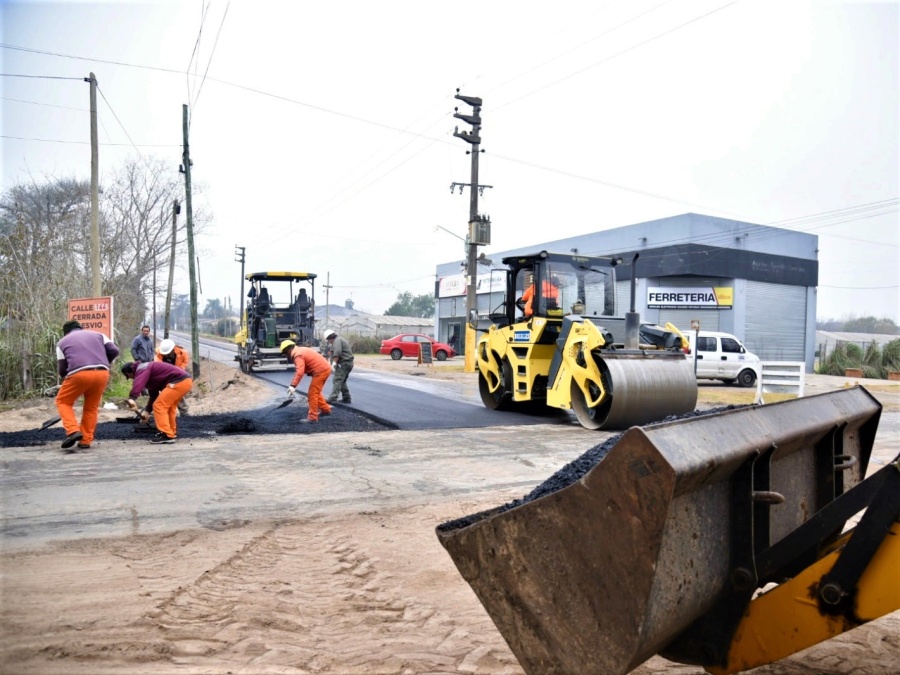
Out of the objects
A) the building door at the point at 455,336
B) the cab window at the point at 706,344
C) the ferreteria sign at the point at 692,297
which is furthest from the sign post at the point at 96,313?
the building door at the point at 455,336

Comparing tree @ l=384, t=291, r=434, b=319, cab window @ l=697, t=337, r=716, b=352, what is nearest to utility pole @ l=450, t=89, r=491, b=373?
cab window @ l=697, t=337, r=716, b=352

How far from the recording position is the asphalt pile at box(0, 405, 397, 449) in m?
9.08

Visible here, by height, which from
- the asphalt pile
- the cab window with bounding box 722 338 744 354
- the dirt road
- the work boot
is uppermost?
the cab window with bounding box 722 338 744 354

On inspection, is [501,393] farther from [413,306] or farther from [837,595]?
[413,306]

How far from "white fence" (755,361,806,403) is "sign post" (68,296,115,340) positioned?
487 inches

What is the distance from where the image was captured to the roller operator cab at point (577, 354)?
402 inches

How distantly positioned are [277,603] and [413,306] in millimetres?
103516

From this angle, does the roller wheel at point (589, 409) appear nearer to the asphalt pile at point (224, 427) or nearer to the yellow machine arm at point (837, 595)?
the asphalt pile at point (224, 427)

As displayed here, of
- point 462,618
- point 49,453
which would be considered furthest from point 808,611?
point 49,453

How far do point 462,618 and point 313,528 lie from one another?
198cm

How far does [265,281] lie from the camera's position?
24.0 m

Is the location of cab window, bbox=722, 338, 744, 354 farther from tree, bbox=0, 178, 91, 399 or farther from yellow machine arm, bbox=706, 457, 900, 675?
yellow machine arm, bbox=706, 457, 900, 675

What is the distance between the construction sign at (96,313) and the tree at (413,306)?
9120cm

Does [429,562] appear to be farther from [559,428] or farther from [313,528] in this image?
[559,428]
